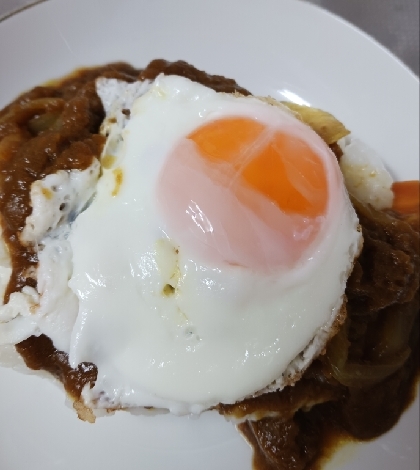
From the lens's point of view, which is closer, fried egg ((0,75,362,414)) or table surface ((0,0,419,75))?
fried egg ((0,75,362,414))

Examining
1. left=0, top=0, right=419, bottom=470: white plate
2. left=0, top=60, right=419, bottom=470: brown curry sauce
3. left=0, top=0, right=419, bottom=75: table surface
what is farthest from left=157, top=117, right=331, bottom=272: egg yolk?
left=0, top=0, right=419, bottom=75: table surface

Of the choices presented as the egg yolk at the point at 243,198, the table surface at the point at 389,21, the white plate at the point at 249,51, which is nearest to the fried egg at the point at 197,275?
the egg yolk at the point at 243,198

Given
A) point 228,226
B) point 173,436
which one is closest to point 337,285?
point 228,226

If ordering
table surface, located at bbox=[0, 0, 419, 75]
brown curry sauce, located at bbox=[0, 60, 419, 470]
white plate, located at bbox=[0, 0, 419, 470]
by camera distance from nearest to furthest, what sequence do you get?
1. brown curry sauce, located at bbox=[0, 60, 419, 470]
2. white plate, located at bbox=[0, 0, 419, 470]
3. table surface, located at bbox=[0, 0, 419, 75]

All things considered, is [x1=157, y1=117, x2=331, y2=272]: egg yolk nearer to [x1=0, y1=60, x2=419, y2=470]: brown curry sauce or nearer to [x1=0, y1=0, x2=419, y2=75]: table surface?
[x1=0, y1=60, x2=419, y2=470]: brown curry sauce

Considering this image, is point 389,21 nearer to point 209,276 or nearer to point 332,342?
point 332,342

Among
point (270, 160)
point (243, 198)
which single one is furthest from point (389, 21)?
point (243, 198)
